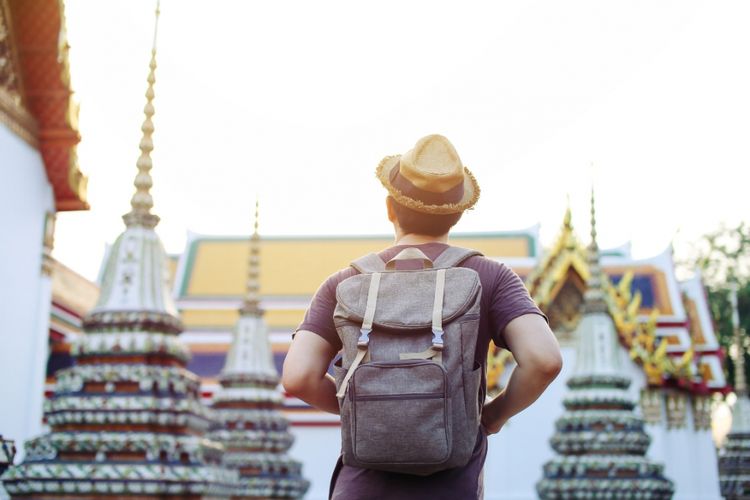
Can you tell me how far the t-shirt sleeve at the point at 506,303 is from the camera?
2500 millimetres

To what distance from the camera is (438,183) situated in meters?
2.64

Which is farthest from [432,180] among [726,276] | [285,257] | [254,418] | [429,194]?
[726,276]

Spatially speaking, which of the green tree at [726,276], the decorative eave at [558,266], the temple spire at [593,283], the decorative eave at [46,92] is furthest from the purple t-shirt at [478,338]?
the green tree at [726,276]

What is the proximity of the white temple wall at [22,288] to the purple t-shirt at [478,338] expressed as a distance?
5.88 meters

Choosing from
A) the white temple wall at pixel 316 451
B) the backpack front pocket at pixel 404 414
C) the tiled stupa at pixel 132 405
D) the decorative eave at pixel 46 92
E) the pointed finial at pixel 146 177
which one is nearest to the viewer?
the backpack front pocket at pixel 404 414

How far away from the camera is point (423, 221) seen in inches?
105

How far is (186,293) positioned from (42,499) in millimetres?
14037

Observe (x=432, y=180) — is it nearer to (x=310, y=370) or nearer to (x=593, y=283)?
(x=310, y=370)

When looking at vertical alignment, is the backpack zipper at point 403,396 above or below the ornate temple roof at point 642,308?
below

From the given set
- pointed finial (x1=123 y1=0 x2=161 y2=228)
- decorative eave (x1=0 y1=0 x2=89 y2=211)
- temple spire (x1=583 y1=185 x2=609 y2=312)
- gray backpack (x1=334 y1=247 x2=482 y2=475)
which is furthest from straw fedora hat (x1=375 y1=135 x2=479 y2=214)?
temple spire (x1=583 y1=185 x2=609 y2=312)

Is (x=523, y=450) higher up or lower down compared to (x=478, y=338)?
higher up

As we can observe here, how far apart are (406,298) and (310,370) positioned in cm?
31

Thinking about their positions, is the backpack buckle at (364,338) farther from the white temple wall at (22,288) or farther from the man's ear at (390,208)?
the white temple wall at (22,288)

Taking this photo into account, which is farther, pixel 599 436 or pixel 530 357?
pixel 599 436
